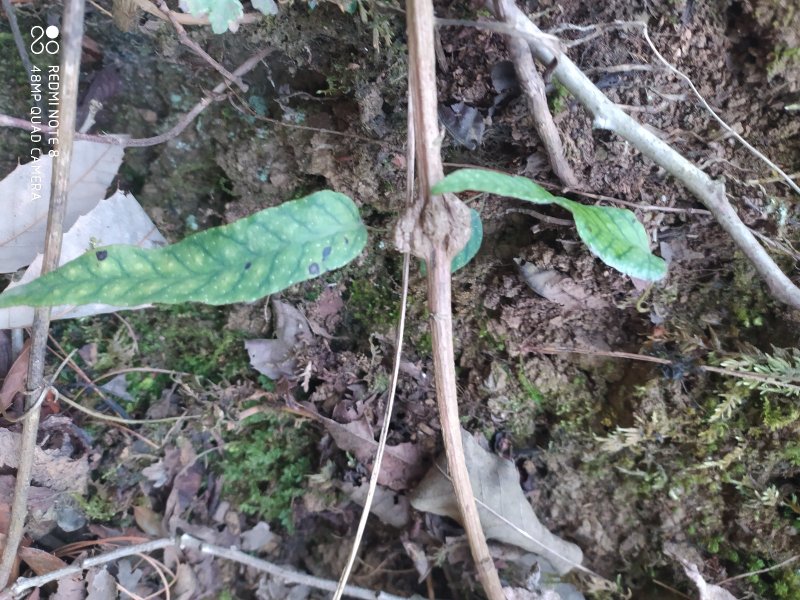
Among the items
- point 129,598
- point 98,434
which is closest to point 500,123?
point 98,434

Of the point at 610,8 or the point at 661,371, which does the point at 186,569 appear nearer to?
the point at 661,371

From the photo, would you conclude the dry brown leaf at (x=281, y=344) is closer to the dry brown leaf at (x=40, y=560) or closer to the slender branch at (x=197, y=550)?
the slender branch at (x=197, y=550)

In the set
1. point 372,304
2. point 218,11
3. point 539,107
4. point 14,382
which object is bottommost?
point 14,382

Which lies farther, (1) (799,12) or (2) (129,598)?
(2) (129,598)

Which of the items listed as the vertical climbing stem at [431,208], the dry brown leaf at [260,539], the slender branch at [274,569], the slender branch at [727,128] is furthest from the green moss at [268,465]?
the slender branch at [727,128]

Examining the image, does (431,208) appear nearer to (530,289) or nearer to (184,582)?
(530,289)

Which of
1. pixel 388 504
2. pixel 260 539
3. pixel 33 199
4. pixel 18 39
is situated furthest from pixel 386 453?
pixel 18 39
